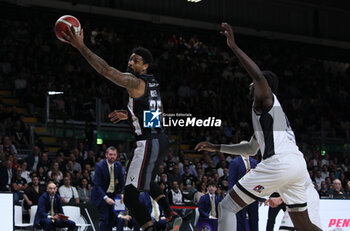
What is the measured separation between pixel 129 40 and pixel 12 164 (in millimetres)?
10128

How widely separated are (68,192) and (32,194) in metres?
1.06

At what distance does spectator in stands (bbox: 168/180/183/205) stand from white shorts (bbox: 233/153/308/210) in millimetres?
9583

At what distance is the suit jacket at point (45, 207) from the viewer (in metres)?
12.3

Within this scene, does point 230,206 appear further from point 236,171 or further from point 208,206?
point 208,206

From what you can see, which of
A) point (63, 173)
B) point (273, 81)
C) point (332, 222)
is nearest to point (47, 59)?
point (63, 173)

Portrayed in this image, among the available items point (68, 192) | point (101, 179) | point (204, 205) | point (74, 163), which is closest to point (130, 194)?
point (101, 179)

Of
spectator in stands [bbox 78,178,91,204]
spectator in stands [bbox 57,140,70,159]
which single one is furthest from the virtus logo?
spectator in stands [bbox 78,178,91,204]

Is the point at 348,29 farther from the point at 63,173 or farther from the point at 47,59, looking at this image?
the point at 63,173

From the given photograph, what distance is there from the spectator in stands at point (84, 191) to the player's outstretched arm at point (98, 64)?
906 centimetres

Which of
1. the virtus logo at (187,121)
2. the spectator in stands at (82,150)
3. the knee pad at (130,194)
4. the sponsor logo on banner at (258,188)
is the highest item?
the virtus logo at (187,121)

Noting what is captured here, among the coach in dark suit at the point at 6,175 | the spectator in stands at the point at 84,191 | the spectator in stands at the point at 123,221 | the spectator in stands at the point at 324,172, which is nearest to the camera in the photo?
the spectator in stands at the point at 123,221

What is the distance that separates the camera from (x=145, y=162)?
6.15 meters

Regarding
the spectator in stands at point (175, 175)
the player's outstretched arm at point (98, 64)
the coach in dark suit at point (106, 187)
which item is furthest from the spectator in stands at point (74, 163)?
the player's outstretched arm at point (98, 64)

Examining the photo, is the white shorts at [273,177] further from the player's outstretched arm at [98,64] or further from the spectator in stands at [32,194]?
→ the spectator in stands at [32,194]
